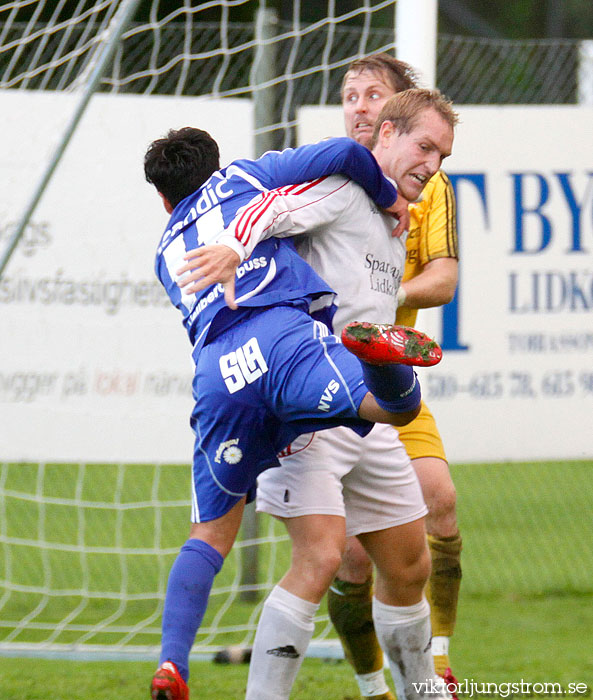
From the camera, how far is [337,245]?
2.97 m

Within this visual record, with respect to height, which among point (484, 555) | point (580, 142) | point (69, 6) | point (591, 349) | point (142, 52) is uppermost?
point (69, 6)

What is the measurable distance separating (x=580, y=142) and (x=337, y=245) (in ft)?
9.70

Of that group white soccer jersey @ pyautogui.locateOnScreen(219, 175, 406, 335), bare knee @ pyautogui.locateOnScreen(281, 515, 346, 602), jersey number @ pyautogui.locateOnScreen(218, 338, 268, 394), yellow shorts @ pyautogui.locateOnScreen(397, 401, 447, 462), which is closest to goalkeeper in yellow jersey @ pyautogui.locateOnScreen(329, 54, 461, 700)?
yellow shorts @ pyautogui.locateOnScreen(397, 401, 447, 462)

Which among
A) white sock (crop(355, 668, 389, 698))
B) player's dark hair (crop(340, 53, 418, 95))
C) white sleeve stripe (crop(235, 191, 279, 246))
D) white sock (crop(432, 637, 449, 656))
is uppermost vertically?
player's dark hair (crop(340, 53, 418, 95))

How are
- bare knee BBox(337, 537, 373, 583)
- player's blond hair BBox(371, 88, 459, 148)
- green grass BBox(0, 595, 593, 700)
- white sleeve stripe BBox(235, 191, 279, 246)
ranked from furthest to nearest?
1. green grass BBox(0, 595, 593, 700)
2. bare knee BBox(337, 537, 373, 583)
3. player's blond hair BBox(371, 88, 459, 148)
4. white sleeve stripe BBox(235, 191, 279, 246)

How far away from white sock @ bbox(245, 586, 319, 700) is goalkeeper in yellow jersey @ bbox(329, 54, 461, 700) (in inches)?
26.1

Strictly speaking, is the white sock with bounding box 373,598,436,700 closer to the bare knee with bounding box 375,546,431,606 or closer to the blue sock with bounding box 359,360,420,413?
the bare knee with bounding box 375,546,431,606

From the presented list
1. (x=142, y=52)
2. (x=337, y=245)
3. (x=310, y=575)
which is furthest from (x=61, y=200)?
(x=310, y=575)

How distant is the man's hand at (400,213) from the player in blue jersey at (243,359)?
0.11 ft

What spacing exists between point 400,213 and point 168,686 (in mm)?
1390

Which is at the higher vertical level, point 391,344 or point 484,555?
point 391,344

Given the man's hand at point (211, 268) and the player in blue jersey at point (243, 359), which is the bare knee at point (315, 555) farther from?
the man's hand at point (211, 268)

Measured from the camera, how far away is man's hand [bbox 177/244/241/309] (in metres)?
2.43

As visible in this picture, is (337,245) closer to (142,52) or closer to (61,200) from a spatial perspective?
(61,200)
